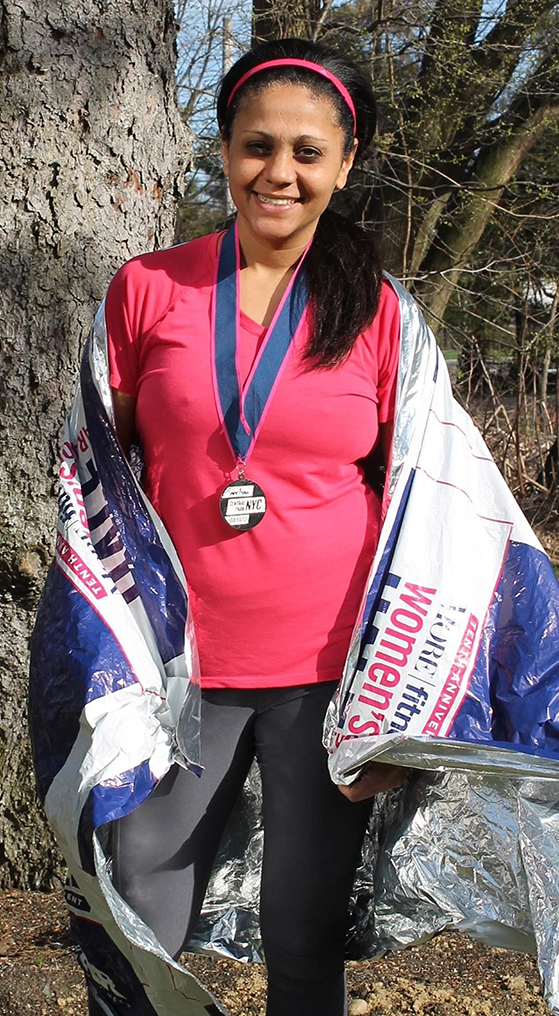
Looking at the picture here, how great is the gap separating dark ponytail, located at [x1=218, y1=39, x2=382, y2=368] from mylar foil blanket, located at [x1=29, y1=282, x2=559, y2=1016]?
0.43ft

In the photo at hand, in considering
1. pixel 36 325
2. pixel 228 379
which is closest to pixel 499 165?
pixel 36 325

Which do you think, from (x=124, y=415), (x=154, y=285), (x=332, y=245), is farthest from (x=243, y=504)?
(x=332, y=245)

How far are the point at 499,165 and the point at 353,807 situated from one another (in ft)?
23.5

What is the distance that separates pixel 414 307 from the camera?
2.07 meters

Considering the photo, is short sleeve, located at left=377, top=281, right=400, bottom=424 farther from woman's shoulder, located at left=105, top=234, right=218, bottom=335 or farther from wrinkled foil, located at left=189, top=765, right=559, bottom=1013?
wrinkled foil, located at left=189, top=765, right=559, bottom=1013

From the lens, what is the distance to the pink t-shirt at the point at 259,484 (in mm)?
1870

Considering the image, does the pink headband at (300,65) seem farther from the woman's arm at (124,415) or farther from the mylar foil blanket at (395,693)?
the woman's arm at (124,415)

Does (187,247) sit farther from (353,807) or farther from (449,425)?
(353,807)

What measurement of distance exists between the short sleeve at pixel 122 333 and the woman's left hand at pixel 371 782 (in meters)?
0.84

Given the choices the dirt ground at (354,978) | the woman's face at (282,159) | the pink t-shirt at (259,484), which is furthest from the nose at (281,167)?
the dirt ground at (354,978)

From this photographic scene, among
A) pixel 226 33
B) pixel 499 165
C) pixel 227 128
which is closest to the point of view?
pixel 227 128

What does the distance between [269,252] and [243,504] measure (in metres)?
0.51

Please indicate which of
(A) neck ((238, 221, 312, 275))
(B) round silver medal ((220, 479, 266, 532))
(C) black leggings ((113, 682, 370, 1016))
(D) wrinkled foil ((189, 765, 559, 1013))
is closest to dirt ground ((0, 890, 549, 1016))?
(D) wrinkled foil ((189, 765, 559, 1013))

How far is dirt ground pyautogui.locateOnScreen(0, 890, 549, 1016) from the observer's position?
106 inches
